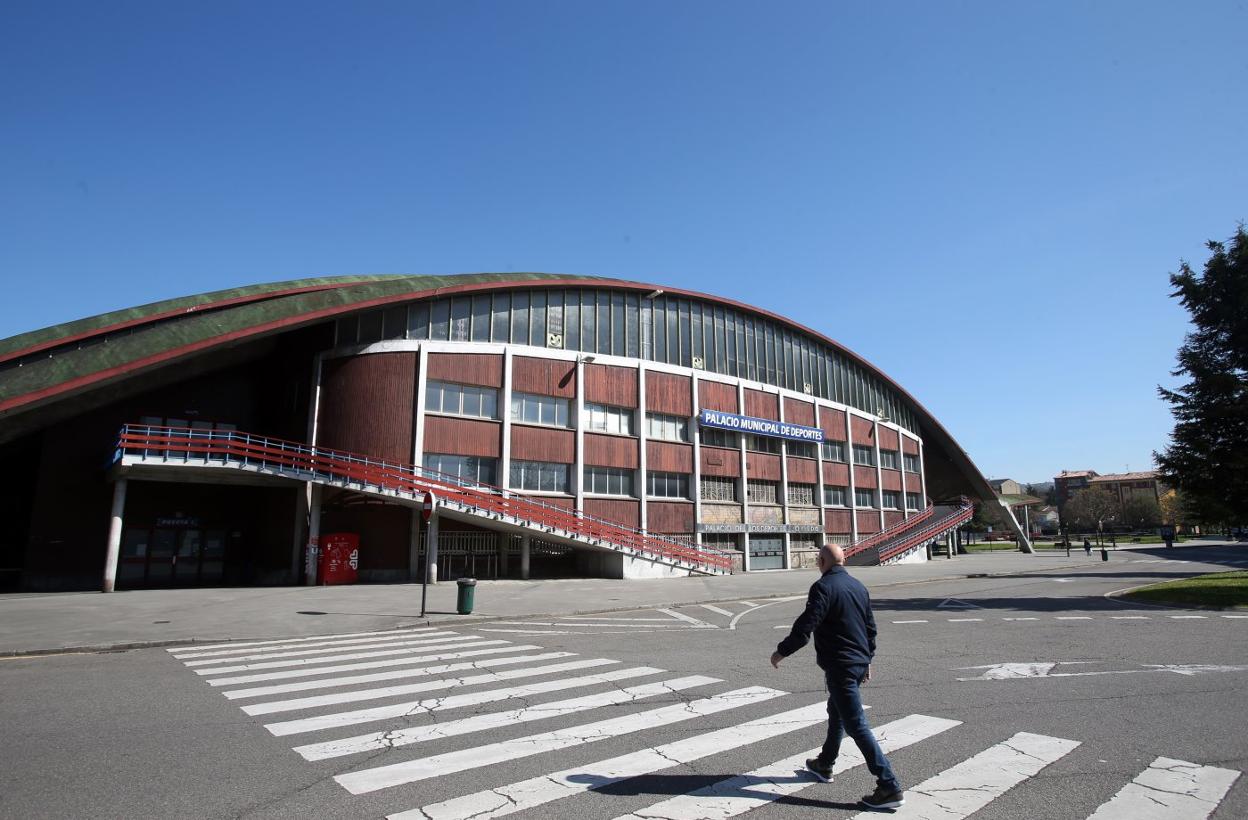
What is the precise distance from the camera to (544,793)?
4.89 m

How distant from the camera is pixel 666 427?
3612 centimetres

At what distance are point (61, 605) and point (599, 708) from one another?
741 inches

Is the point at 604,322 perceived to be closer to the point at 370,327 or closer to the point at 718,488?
the point at 718,488

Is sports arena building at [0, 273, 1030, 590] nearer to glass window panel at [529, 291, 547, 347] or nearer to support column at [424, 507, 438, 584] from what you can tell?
glass window panel at [529, 291, 547, 347]

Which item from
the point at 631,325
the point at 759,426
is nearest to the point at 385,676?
the point at 631,325

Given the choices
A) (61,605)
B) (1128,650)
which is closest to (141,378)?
(61,605)

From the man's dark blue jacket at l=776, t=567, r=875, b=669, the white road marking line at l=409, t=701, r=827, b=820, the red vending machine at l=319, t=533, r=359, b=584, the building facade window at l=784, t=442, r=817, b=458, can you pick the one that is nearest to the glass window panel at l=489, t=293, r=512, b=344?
the red vending machine at l=319, t=533, r=359, b=584

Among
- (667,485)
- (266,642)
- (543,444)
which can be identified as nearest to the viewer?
(266,642)

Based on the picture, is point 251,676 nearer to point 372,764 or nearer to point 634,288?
point 372,764

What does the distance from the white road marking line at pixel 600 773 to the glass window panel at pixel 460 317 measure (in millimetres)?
26047

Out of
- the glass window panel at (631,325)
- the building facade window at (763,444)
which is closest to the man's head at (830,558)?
the glass window panel at (631,325)

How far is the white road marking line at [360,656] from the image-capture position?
1000cm

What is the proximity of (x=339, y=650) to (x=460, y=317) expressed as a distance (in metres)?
21.0

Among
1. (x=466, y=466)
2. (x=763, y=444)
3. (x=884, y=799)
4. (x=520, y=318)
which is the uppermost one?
(x=520, y=318)
